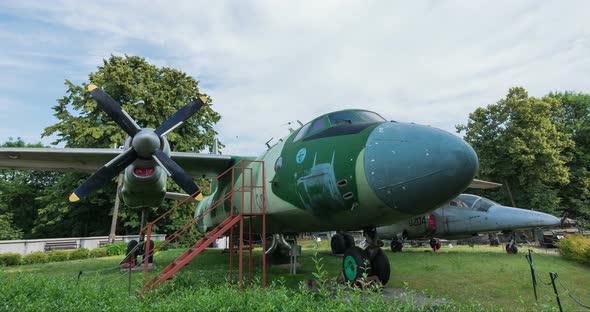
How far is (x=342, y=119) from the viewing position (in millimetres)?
7508

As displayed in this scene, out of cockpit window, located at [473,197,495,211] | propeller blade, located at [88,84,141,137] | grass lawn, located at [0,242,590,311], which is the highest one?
propeller blade, located at [88,84,141,137]

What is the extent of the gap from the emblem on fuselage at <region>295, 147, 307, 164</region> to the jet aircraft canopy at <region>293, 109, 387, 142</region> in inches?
20.4

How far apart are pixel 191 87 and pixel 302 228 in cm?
2976

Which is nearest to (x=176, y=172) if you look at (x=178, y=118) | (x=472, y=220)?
(x=178, y=118)

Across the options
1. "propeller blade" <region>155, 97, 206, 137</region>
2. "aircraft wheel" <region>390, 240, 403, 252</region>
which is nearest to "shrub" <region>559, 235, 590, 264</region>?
"aircraft wheel" <region>390, 240, 403, 252</region>

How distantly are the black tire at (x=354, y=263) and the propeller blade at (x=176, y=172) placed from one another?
4629 mm

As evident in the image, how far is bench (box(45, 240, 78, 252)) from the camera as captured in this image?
2436cm

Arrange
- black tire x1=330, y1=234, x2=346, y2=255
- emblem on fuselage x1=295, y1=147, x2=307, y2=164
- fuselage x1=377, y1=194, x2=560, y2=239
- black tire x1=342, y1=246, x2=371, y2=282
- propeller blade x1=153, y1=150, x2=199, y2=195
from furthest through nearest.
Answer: black tire x1=330, y1=234, x2=346, y2=255, fuselage x1=377, y1=194, x2=560, y2=239, propeller blade x1=153, y1=150, x2=199, y2=195, emblem on fuselage x1=295, y1=147, x2=307, y2=164, black tire x1=342, y1=246, x2=371, y2=282

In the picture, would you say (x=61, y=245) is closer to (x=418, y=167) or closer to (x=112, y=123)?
(x=112, y=123)

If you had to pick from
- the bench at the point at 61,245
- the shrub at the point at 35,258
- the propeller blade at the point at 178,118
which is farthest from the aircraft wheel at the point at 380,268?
Result: the bench at the point at 61,245

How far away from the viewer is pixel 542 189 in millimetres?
31031

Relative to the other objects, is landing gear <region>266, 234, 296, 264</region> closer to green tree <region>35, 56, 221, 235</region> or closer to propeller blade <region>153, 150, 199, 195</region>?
propeller blade <region>153, 150, 199, 195</region>

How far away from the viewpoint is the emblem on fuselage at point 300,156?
7.34m

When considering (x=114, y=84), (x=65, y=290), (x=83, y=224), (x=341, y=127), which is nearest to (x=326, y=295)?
(x=341, y=127)
